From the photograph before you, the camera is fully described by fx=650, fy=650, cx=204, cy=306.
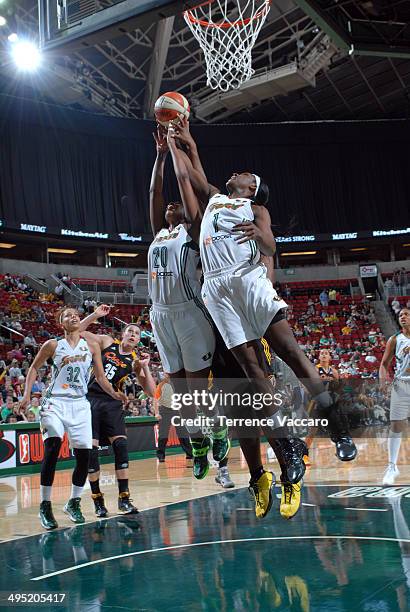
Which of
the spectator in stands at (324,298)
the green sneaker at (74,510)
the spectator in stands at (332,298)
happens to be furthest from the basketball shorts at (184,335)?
the spectator in stands at (332,298)

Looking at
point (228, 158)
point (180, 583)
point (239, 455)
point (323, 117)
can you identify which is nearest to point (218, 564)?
point (180, 583)

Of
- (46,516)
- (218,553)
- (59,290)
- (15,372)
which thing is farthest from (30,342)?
(218,553)

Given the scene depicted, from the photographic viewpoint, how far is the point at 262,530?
636 centimetres

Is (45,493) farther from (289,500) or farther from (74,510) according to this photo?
(289,500)

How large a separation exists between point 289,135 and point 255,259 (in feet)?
94.3

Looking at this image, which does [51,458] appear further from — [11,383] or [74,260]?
[74,260]

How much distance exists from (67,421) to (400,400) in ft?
14.5

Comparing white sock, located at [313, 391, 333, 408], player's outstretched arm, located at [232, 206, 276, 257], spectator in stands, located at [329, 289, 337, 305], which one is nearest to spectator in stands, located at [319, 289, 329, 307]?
spectator in stands, located at [329, 289, 337, 305]

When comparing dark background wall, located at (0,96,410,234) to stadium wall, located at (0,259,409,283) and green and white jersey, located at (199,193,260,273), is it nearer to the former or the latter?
stadium wall, located at (0,259,409,283)

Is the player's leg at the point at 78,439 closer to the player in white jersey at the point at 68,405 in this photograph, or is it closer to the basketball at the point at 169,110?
the player in white jersey at the point at 68,405

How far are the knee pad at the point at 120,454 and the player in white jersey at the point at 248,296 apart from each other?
3771 mm

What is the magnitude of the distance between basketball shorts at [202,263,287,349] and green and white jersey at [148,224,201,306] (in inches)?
15.7

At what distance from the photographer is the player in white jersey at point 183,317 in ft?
14.1

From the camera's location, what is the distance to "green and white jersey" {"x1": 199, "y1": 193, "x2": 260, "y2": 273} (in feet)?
13.2
